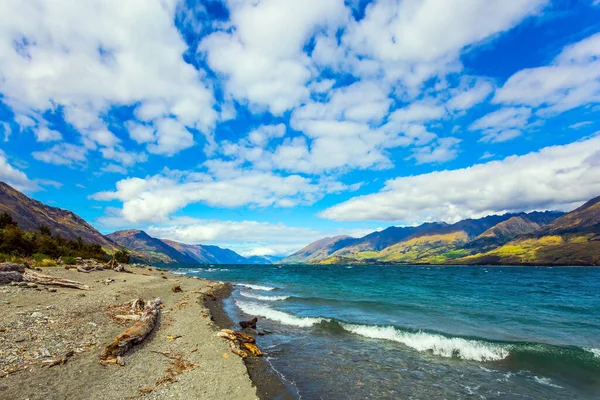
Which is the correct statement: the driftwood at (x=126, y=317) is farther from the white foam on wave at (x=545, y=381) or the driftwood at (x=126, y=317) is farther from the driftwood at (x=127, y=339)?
the white foam on wave at (x=545, y=381)

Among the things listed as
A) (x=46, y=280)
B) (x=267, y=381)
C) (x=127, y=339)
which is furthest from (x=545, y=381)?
(x=46, y=280)

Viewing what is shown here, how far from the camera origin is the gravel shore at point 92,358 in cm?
997

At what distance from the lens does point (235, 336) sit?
19.1m

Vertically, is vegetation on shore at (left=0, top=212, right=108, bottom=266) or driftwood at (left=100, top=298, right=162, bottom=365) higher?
vegetation on shore at (left=0, top=212, right=108, bottom=266)

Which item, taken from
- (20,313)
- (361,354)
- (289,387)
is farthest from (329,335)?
(20,313)

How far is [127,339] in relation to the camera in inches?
560

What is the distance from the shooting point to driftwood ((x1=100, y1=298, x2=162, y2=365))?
12555 mm

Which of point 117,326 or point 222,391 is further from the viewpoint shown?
point 117,326

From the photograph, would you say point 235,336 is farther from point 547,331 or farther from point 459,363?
point 547,331

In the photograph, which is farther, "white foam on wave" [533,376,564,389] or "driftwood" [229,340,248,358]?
"driftwood" [229,340,248,358]

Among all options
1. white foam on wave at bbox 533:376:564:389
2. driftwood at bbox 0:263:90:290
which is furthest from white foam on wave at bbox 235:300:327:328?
driftwood at bbox 0:263:90:290

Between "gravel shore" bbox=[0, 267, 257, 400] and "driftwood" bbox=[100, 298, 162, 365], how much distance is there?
1.08 feet

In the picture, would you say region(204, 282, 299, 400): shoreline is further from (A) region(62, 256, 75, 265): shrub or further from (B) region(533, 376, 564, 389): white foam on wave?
(A) region(62, 256, 75, 265): shrub

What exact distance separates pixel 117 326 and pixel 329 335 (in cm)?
1539
